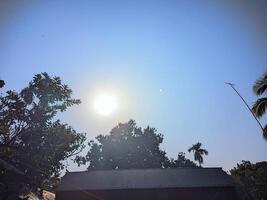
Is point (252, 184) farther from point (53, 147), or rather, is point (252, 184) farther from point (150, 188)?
point (53, 147)

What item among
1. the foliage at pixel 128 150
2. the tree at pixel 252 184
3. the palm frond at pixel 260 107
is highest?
the foliage at pixel 128 150

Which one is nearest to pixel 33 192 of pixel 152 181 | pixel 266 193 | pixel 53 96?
pixel 53 96

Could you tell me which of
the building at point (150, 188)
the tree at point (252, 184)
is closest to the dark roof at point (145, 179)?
the building at point (150, 188)

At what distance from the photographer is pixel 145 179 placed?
108 feet

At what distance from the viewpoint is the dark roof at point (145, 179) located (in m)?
31.7

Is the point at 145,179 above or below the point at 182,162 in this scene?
below

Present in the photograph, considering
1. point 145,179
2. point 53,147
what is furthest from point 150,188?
point 53,147

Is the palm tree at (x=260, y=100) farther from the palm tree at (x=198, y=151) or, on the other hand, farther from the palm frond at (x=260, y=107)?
the palm tree at (x=198, y=151)

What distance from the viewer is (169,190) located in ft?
103

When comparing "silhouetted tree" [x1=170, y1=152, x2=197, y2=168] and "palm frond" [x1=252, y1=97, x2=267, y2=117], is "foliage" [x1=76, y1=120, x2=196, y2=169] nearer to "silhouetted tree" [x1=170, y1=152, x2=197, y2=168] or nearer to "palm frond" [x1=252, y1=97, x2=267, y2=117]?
"silhouetted tree" [x1=170, y1=152, x2=197, y2=168]

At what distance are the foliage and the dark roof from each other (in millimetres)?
22181

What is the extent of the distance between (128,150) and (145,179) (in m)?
26.9

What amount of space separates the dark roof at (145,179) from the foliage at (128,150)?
22.2 m

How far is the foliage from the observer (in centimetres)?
5762
